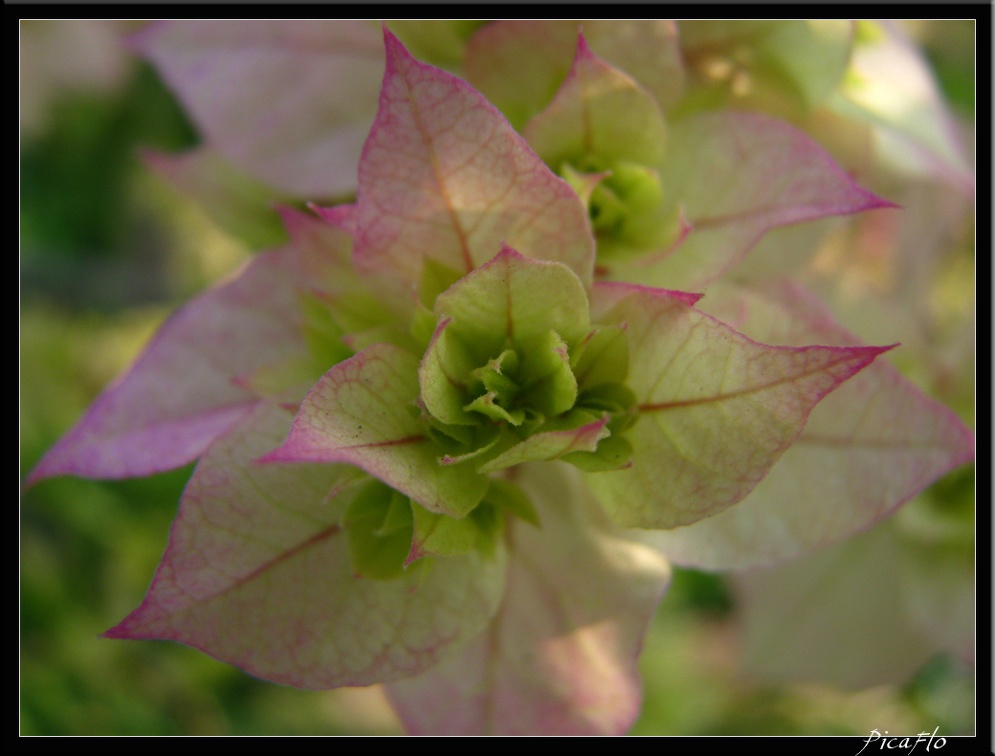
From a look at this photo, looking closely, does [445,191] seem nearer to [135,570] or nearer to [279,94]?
[279,94]

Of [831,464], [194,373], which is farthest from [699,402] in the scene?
[194,373]

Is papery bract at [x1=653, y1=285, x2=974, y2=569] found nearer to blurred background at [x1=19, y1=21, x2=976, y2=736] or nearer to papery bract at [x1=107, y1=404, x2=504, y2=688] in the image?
papery bract at [x1=107, y1=404, x2=504, y2=688]

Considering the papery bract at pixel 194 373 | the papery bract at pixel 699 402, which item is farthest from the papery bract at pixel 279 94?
the papery bract at pixel 699 402

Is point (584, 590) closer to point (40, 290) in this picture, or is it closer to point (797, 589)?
point (797, 589)

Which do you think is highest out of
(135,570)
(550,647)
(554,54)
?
(554,54)

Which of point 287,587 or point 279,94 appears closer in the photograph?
point 287,587

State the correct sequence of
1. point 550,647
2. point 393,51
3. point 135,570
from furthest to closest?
1. point 135,570
2. point 550,647
3. point 393,51

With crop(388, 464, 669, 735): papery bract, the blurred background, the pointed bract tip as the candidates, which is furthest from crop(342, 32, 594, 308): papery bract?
the blurred background

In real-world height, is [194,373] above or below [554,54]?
below

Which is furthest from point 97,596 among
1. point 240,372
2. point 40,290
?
point 240,372
